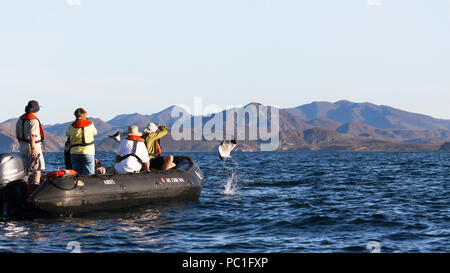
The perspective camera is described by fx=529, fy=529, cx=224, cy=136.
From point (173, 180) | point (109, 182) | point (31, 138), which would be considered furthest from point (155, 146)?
point (31, 138)

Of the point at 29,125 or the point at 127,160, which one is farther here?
the point at 127,160

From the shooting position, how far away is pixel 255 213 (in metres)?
14.5

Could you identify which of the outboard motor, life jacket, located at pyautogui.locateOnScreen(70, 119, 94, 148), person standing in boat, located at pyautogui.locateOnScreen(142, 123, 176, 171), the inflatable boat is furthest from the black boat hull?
life jacket, located at pyautogui.locateOnScreen(70, 119, 94, 148)

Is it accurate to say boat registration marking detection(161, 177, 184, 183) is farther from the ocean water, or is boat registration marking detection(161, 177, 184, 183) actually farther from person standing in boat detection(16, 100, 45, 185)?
person standing in boat detection(16, 100, 45, 185)

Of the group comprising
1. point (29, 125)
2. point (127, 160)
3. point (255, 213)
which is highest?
point (29, 125)

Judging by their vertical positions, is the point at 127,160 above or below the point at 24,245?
above

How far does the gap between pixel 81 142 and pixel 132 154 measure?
151cm

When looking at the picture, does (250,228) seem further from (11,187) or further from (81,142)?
(11,187)

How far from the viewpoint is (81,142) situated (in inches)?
518

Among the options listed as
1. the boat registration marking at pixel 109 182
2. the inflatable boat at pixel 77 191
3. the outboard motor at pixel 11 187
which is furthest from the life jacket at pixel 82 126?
the outboard motor at pixel 11 187
